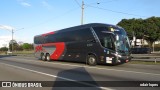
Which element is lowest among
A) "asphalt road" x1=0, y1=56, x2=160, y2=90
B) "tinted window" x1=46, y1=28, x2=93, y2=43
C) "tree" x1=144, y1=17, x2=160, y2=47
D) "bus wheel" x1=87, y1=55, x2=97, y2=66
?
"asphalt road" x1=0, y1=56, x2=160, y2=90

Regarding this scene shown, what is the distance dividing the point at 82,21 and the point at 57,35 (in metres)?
8.36

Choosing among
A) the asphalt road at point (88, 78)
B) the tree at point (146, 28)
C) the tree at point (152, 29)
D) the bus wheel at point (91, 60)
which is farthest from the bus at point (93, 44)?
the tree at point (152, 29)

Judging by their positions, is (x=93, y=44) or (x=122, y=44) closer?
(x=122, y=44)

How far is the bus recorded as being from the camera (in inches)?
801

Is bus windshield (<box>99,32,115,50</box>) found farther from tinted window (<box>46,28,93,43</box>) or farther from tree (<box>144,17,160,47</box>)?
tree (<box>144,17,160,47</box>)

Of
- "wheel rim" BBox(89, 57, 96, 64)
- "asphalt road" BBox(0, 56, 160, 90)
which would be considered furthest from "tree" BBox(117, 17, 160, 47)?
"asphalt road" BBox(0, 56, 160, 90)

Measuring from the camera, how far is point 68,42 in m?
26.2

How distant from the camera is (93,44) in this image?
868 inches

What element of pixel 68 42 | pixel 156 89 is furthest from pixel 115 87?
pixel 68 42

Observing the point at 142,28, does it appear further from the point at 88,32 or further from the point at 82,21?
the point at 88,32

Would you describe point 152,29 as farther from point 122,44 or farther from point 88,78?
point 88,78

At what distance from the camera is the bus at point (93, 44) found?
20339 millimetres

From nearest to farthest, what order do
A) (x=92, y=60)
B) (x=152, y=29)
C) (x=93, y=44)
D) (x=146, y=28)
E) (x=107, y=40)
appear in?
1. (x=107, y=40)
2. (x=93, y=44)
3. (x=92, y=60)
4. (x=152, y=29)
5. (x=146, y=28)

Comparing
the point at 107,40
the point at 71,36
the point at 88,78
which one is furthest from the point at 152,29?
the point at 88,78
